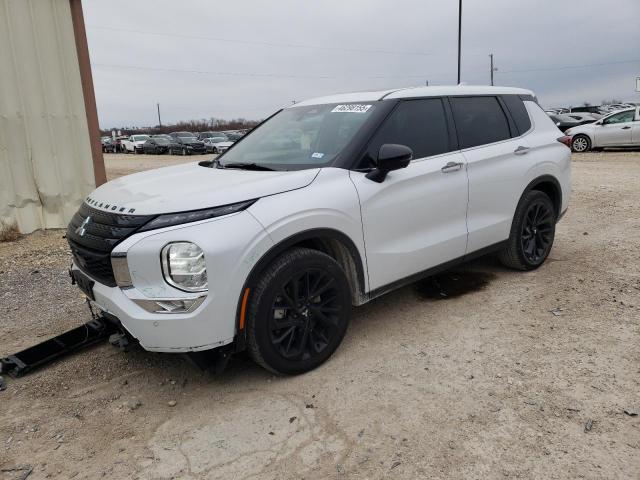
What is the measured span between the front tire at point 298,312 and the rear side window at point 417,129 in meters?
0.97

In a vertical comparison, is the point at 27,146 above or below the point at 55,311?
above

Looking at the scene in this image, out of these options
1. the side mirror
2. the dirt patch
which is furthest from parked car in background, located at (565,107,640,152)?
the side mirror

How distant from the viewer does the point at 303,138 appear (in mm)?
4023

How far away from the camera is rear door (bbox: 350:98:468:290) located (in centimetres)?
364

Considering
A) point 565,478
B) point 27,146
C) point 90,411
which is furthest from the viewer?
point 27,146

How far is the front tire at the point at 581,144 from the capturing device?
1858cm

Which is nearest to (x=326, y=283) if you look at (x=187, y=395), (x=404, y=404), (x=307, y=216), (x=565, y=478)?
(x=307, y=216)

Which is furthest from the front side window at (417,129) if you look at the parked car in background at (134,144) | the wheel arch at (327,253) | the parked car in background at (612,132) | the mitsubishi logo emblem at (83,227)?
the parked car in background at (134,144)

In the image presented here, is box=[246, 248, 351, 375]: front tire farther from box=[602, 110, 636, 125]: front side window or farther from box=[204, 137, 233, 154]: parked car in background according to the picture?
box=[204, 137, 233, 154]: parked car in background

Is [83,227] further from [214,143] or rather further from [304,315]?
[214,143]

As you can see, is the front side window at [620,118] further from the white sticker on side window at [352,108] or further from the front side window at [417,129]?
the white sticker on side window at [352,108]

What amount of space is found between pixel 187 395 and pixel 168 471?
0.73m

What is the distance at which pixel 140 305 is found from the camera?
2.89 m

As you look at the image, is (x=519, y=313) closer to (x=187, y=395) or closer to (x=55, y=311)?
(x=187, y=395)
